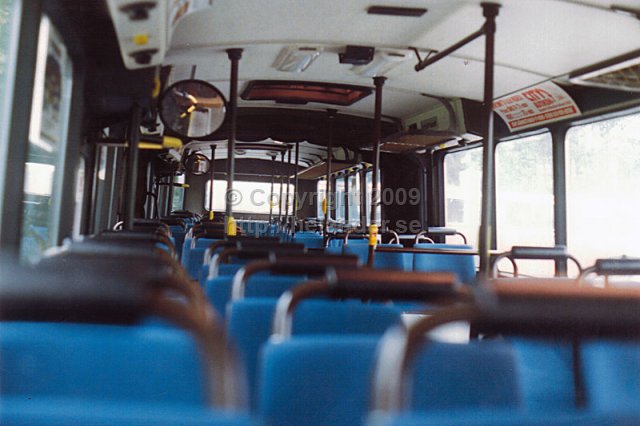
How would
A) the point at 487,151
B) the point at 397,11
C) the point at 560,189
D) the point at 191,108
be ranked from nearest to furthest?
1. the point at 487,151
2. the point at 397,11
3. the point at 191,108
4. the point at 560,189

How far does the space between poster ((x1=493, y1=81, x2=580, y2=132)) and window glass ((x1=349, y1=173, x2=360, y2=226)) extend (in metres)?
5.21

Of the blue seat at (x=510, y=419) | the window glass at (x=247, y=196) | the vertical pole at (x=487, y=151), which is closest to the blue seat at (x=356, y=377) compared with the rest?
the blue seat at (x=510, y=419)

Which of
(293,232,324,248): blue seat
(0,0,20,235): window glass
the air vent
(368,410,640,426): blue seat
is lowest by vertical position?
(368,410,640,426): blue seat

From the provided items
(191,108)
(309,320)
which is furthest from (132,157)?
(309,320)

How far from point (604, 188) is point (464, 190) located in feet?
8.51

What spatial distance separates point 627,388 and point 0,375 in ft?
3.99

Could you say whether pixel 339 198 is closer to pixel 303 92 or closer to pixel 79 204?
pixel 303 92

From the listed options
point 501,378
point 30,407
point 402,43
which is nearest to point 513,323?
point 501,378

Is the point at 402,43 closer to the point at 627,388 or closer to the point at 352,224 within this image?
the point at 627,388

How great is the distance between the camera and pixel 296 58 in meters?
5.04

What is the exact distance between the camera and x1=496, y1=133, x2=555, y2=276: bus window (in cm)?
543

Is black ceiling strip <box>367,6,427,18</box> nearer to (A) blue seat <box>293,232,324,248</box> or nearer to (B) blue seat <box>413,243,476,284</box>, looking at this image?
(B) blue seat <box>413,243,476,284</box>

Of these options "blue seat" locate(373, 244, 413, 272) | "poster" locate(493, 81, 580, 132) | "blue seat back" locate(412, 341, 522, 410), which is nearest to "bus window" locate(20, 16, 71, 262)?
"blue seat back" locate(412, 341, 522, 410)

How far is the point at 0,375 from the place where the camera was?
0.89m
